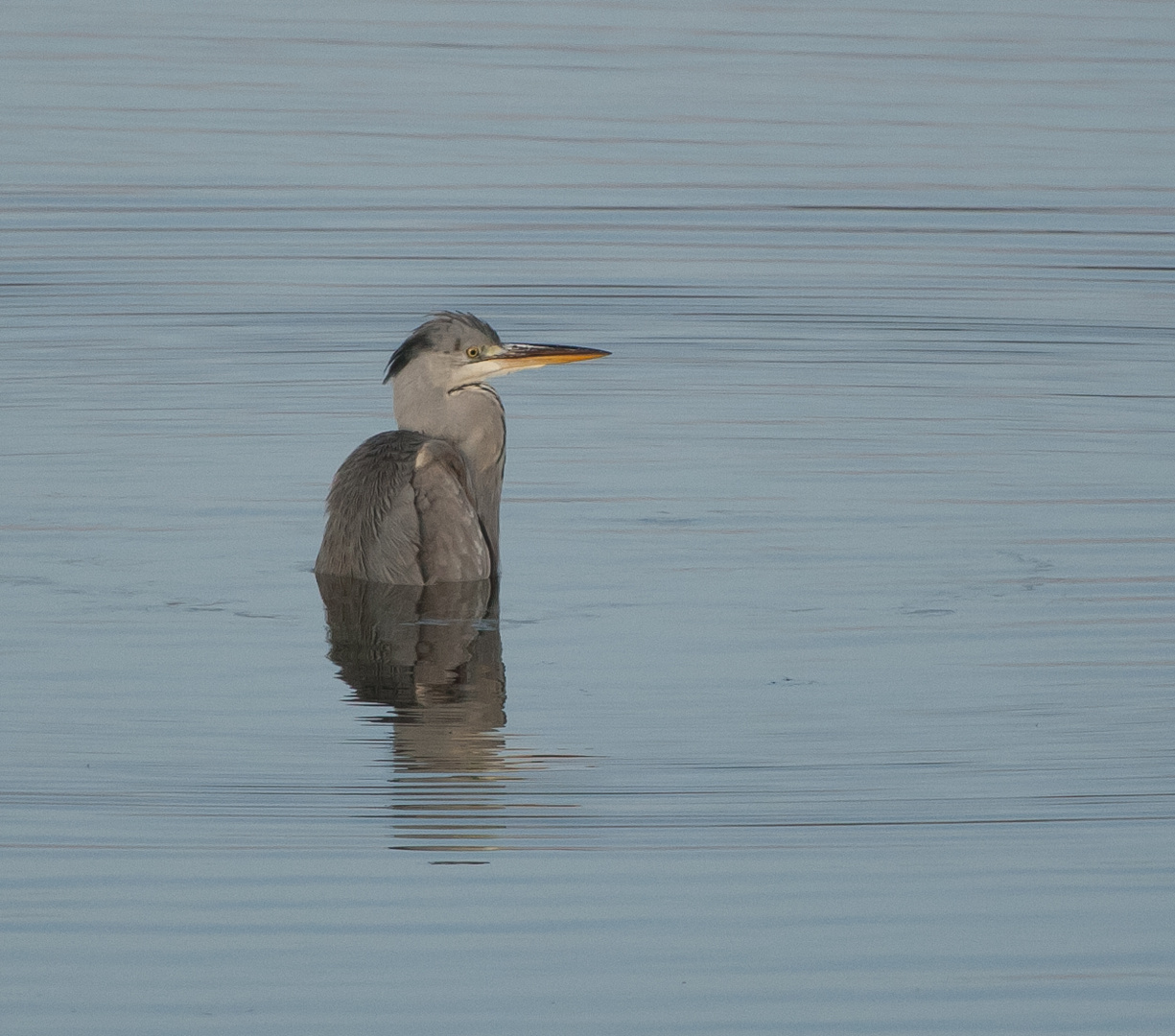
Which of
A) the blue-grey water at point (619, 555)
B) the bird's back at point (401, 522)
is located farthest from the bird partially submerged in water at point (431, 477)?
the blue-grey water at point (619, 555)

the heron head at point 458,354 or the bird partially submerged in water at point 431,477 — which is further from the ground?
the heron head at point 458,354

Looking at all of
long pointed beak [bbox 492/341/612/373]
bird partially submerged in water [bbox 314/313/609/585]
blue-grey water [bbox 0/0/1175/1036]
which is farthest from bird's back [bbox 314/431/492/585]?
long pointed beak [bbox 492/341/612/373]

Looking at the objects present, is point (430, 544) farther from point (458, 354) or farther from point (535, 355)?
point (535, 355)

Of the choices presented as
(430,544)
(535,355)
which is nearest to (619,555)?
(430,544)

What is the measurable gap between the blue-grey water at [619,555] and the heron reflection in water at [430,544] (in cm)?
7

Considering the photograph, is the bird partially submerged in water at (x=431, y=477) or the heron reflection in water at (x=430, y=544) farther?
the bird partially submerged in water at (x=431, y=477)

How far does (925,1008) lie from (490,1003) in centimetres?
108

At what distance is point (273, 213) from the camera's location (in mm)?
16531

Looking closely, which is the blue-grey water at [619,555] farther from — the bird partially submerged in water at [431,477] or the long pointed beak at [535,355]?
the long pointed beak at [535,355]

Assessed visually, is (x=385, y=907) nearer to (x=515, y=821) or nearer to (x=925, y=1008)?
(x=515, y=821)

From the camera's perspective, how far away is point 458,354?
10.2 metres

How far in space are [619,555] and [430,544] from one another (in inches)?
31.5

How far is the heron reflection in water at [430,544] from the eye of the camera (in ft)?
27.1

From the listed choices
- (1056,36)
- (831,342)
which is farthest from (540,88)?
(831,342)
